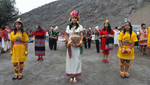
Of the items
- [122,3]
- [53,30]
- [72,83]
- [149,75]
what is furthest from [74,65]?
[122,3]

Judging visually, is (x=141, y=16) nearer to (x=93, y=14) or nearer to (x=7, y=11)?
(x=93, y=14)

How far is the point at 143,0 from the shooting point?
32.7 m

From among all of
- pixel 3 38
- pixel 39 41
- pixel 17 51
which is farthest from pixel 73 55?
pixel 3 38

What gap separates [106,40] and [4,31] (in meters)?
7.08

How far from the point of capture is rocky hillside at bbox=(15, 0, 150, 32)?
30.9 meters

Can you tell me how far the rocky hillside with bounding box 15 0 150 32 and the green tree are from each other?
6.09m

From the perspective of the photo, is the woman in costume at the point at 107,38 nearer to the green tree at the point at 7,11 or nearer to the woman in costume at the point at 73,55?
the woman in costume at the point at 73,55

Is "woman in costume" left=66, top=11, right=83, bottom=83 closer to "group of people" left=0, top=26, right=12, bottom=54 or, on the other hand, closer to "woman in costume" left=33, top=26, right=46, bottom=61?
"woman in costume" left=33, top=26, right=46, bottom=61

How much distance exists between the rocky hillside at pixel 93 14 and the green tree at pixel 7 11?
6.09 metres

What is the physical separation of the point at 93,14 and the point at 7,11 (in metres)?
21.3

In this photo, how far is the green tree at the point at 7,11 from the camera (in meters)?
30.1

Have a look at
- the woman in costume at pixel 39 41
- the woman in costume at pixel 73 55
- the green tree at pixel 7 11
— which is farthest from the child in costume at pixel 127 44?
the green tree at pixel 7 11

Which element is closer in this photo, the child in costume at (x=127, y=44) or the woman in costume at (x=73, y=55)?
the woman in costume at (x=73, y=55)

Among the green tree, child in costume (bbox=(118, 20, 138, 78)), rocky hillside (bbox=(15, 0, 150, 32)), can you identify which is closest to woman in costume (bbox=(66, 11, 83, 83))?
child in costume (bbox=(118, 20, 138, 78))
